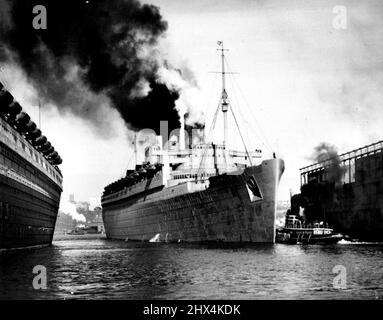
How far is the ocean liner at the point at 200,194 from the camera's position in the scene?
40.4m

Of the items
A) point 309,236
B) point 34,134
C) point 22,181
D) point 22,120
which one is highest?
point 22,120

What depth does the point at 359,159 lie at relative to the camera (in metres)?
49.0

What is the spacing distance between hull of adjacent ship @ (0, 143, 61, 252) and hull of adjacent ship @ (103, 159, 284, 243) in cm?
1136

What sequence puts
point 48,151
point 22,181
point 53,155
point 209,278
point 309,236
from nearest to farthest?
1. point 209,278
2. point 22,181
3. point 309,236
4. point 48,151
5. point 53,155

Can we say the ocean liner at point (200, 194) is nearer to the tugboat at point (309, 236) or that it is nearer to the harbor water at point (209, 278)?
the tugboat at point (309, 236)

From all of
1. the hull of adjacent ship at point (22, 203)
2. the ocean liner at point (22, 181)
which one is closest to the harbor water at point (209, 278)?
the hull of adjacent ship at point (22, 203)

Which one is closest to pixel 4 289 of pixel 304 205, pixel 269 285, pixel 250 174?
pixel 269 285

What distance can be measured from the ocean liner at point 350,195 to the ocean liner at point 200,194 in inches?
295

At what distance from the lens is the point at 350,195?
49.9 metres

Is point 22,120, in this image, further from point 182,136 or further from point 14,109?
point 182,136

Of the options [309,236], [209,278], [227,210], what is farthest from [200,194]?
[209,278]

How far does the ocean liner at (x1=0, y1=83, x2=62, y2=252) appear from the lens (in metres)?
32.6

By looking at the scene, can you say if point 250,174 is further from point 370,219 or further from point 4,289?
point 4,289

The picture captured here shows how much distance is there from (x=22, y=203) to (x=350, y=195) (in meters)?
28.3
